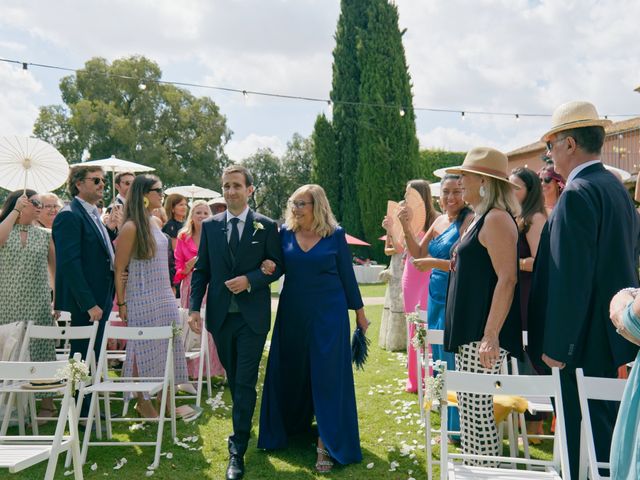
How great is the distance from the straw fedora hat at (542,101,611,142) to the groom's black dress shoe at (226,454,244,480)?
314 cm

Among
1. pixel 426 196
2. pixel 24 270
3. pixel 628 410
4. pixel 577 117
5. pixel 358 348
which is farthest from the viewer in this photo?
pixel 426 196

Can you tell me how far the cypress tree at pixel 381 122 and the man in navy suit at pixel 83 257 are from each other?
23733mm

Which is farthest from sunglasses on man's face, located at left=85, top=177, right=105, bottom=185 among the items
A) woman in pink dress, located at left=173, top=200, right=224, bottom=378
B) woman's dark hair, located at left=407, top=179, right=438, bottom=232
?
woman's dark hair, located at left=407, top=179, right=438, bottom=232

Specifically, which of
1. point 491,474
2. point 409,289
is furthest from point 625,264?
point 409,289

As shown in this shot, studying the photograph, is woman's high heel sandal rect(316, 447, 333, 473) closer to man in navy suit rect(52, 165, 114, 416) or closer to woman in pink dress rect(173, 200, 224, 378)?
man in navy suit rect(52, 165, 114, 416)

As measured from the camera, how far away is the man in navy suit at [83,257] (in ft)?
16.2

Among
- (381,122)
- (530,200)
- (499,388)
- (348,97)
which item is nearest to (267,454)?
(499,388)

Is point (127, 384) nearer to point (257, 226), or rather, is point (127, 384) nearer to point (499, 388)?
point (257, 226)

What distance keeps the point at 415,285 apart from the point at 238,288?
312 cm

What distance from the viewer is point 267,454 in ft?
14.8

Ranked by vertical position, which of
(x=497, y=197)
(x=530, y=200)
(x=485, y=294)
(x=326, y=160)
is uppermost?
(x=326, y=160)

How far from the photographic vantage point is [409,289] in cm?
678

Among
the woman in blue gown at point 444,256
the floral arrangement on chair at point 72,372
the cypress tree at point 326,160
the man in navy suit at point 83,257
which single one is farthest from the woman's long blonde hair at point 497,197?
the cypress tree at point 326,160

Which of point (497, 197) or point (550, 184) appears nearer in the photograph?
point (497, 197)
